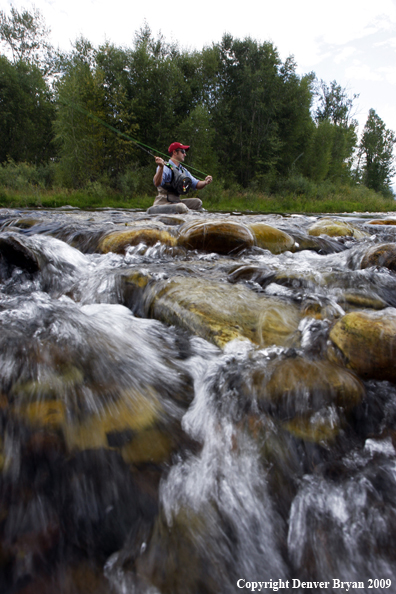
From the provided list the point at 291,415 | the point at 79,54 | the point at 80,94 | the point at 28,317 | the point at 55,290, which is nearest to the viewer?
the point at 291,415

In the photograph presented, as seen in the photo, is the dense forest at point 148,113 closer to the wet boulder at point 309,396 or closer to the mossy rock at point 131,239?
the mossy rock at point 131,239

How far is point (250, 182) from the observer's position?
2417cm

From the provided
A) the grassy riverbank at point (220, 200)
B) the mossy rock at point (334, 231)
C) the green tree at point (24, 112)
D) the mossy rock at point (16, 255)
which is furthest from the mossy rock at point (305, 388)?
the green tree at point (24, 112)

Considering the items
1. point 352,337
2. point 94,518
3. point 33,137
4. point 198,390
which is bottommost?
point 94,518

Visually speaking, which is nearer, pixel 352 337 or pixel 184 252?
pixel 352 337

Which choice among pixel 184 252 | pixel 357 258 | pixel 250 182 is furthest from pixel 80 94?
pixel 357 258

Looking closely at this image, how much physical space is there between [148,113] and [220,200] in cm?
805

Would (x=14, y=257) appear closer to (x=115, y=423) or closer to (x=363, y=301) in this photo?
(x=115, y=423)

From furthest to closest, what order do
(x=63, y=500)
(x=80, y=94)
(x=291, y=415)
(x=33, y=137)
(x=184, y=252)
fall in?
(x=33, y=137)
(x=80, y=94)
(x=184, y=252)
(x=291, y=415)
(x=63, y=500)

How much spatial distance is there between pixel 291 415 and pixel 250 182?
24740 mm

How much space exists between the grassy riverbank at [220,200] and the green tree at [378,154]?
30.5m

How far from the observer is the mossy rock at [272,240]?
5.05 metres

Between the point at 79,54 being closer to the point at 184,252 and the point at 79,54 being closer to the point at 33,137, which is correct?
the point at 33,137

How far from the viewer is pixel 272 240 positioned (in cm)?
515
